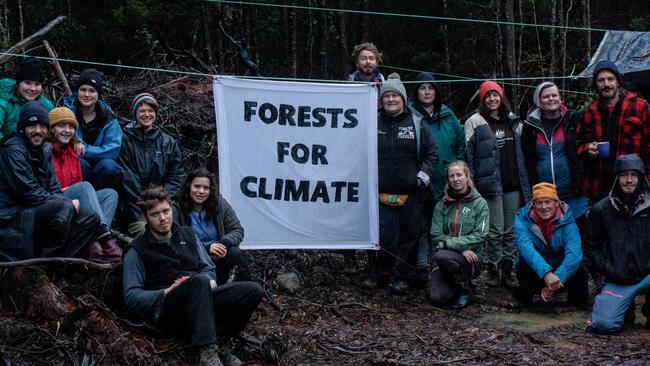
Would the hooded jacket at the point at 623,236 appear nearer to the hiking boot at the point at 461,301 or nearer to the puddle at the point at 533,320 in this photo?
the puddle at the point at 533,320

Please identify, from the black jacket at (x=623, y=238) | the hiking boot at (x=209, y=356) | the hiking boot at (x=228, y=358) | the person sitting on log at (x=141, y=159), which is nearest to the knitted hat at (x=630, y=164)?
the black jacket at (x=623, y=238)

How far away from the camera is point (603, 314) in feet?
19.5

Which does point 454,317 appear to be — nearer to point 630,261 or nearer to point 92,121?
point 630,261

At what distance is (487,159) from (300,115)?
191 centimetres

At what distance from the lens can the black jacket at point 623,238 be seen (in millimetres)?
6113

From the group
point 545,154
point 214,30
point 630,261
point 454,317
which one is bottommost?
point 454,317

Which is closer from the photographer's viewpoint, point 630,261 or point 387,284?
point 630,261

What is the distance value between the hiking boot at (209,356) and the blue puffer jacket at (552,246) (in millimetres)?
3166

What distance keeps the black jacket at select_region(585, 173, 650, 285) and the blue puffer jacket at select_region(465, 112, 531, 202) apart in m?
0.97

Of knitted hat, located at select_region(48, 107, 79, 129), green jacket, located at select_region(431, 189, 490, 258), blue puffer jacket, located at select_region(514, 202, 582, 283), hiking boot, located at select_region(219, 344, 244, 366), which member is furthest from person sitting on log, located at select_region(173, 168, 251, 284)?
blue puffer jacket, located at select_region(514, 202, 582, 283)

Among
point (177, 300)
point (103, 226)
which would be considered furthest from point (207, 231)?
point (177, 300)

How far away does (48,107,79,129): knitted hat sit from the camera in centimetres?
602

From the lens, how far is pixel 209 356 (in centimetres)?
475

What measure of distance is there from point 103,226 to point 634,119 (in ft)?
15.7
